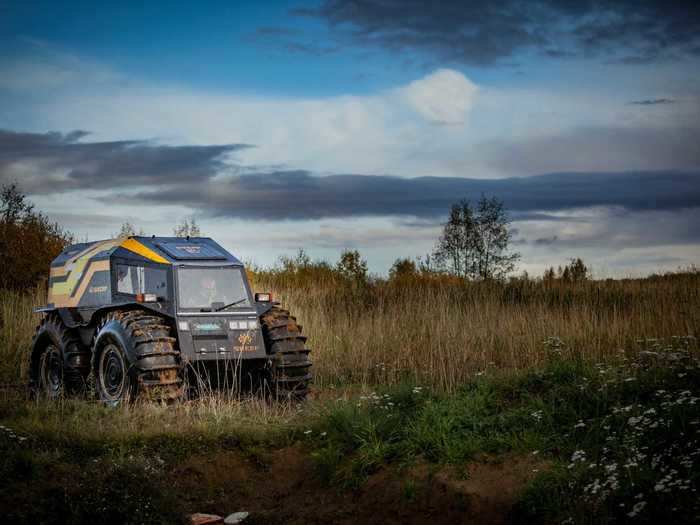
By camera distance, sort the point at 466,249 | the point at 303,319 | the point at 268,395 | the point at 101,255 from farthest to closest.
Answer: the point at 466,249
the point at 303,319
the point at 101,255
the point at 268,395

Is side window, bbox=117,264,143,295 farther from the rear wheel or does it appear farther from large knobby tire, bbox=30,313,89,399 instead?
the rear wheel

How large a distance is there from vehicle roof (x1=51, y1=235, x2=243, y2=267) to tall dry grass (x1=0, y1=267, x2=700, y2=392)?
287 centimetres

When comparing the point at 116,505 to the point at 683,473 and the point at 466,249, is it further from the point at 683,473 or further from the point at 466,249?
the point at 466,249

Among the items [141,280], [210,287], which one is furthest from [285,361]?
[141,280]

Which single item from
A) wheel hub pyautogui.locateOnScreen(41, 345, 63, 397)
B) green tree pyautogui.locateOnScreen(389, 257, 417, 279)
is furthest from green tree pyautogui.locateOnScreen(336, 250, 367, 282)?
wheel hub pyautogui.locateOnScreen(41, 345, 63, 397)

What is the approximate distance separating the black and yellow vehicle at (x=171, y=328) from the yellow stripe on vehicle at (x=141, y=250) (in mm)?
16

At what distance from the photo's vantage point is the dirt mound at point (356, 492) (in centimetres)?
695

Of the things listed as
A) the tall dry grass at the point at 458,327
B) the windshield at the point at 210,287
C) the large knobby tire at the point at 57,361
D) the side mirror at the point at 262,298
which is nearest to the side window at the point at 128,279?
the windshield at the point at 210,287

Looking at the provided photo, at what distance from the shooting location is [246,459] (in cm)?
878

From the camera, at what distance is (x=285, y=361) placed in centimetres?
1085

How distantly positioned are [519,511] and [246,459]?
3.20 m

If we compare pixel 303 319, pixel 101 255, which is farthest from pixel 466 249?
pixel 101 255

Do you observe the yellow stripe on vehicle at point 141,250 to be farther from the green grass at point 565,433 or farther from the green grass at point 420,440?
the green grass at point 565,433

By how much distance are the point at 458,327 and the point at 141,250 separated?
6.05 meters
